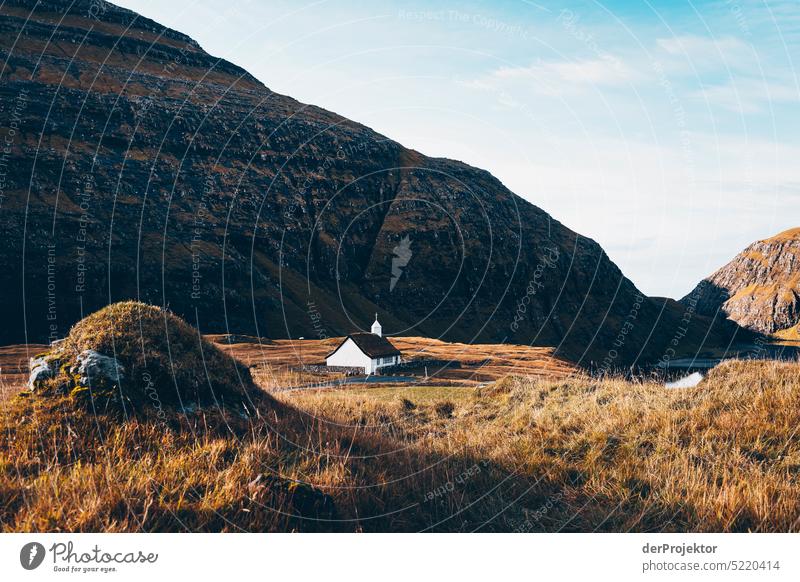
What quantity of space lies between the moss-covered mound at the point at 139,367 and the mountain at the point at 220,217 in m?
83.2

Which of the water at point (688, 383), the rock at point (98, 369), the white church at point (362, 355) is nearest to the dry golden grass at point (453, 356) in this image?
the white church at point (362, 355)

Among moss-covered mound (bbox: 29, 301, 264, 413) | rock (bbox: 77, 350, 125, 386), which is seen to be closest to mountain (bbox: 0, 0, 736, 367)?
moss-covered mound (bbox: 29, 301, 264, 413)

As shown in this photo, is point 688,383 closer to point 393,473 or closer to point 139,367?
point 393,473

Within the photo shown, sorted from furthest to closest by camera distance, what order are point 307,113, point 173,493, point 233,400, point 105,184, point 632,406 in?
point 307,113
point 105,184
point 632,406
point 233,400
point 173,493

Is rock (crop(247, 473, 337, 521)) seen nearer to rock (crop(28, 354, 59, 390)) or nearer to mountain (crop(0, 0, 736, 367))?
rock (crop(28, 354, 59, 390))

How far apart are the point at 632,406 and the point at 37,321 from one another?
114 meters

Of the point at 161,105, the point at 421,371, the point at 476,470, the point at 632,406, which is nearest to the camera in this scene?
the point at 476,470

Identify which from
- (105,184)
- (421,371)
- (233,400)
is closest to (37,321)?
(105,184)

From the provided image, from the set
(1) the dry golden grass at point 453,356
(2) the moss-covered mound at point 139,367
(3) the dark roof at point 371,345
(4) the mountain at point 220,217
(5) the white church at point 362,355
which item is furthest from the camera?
(4) the mountain at point 220,217

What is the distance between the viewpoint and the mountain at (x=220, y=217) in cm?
11062

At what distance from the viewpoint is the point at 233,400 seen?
964 cm

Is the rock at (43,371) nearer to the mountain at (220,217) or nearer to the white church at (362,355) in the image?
the white church at (362,355)

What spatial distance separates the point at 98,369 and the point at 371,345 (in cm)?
6368
